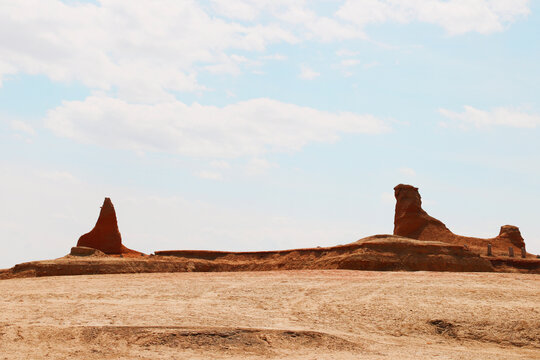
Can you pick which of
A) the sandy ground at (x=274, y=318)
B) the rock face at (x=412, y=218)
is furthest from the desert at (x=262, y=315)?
the rock face at (x=412, y=218)

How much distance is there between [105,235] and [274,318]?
25054 millimetres

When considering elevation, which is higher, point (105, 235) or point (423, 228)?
point (423, 228)

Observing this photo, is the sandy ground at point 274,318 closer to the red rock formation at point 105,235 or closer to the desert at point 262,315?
the desert at point 262,315

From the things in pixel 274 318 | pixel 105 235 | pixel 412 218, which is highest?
pixel 412 218

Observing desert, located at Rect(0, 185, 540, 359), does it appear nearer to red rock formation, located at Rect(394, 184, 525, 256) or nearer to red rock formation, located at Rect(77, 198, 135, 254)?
red rock formation, located at Rect(77, 198, 135, 254)

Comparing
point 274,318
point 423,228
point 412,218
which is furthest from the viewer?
point 412,218

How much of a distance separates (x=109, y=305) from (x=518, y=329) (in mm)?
9928

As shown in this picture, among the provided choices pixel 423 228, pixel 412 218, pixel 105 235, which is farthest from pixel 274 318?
pixel 412 218

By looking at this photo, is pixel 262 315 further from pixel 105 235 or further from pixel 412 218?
pixel 412 218

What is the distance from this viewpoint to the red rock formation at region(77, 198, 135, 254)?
119 feet

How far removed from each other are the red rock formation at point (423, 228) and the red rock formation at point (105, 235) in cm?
2185

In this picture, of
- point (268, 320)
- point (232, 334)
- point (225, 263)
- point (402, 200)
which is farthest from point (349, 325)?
point (402, 200)

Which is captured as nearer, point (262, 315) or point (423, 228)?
point (262, 315)

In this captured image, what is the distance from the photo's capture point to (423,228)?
44.7 meters
